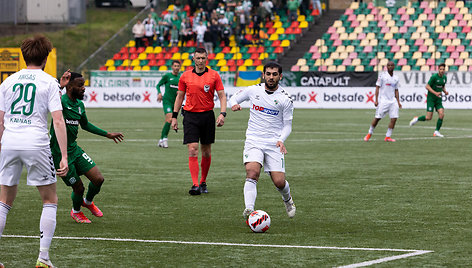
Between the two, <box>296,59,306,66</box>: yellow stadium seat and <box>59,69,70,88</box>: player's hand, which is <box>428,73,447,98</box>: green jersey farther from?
<box>296,59,306,66</box>: yellow stadium seat

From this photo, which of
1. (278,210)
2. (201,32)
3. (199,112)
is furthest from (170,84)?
(201,32)

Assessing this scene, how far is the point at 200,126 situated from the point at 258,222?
4.08 m

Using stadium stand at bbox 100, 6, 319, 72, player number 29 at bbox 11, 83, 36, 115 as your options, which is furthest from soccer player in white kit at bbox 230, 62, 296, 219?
stadium stand at bbox 100, 6, 319, 72

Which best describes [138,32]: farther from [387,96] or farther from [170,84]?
[170,84]

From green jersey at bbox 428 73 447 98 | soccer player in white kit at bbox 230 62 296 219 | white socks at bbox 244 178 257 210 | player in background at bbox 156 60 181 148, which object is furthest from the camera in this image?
green jersey at bbox 428 73 447 98

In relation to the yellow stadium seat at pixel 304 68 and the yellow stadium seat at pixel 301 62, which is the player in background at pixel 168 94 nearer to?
the yellow stadium seat at pixel 304 68

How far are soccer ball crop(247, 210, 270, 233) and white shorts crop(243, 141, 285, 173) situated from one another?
883mm

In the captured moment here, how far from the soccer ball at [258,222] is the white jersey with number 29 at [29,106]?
2.95 metres

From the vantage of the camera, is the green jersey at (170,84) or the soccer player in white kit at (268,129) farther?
the green jersey at (170,84)

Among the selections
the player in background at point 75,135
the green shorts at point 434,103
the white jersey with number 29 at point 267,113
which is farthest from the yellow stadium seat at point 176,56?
the player in background at point 75,135

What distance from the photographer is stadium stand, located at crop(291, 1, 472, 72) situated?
43062mm

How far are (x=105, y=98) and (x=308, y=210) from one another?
33725 millimetres

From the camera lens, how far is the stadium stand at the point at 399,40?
1695 inches

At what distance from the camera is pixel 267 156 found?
32.3 ft
